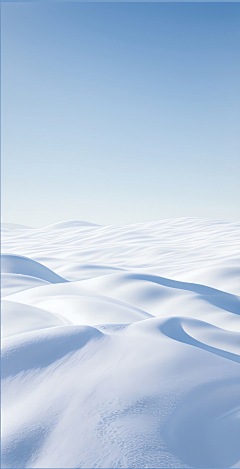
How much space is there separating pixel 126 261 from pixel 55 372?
4439 mm

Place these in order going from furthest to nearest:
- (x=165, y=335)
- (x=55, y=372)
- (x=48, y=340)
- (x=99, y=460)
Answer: (x=165, y=335) → (x=48, y=340) → (x=55, y=372) → (x=99, y=460)

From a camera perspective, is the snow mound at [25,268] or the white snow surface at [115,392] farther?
the snow mound at [25,268]

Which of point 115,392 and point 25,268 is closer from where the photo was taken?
point 115,392

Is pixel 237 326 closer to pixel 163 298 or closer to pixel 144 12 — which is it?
pixel 163 298

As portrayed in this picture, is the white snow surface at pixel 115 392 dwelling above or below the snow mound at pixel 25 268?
above

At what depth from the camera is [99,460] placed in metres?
0.62

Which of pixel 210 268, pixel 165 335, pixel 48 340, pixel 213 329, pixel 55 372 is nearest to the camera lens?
pixel 55 372

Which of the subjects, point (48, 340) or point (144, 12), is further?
point (144, 12)

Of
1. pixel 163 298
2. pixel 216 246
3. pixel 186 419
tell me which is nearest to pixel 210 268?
pixel 163 298

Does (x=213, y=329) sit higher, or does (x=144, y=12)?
(x=144, y=12)

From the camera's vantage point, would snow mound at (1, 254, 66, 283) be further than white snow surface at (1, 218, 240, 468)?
Yes

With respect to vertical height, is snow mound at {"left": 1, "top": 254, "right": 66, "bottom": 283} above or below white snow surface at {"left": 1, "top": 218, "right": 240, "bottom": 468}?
below

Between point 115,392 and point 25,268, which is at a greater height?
point 115,392

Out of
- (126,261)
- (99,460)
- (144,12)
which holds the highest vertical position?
(144,12)
